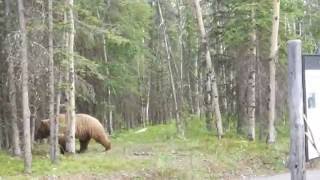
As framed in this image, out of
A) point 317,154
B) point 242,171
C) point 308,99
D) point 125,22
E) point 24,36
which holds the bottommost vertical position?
point 242,171

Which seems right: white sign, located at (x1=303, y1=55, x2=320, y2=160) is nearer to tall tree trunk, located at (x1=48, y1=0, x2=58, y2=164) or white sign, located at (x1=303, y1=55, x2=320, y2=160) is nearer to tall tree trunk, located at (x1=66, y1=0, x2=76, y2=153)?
tall tree trunk, located at (x1=48, y1=0, x2=58, y2=164)

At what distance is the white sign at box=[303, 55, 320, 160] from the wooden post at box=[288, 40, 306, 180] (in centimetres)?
28

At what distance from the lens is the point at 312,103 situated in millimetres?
7785

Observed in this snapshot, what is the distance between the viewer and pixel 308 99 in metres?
7.71

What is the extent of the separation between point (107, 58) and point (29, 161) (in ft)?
78.3

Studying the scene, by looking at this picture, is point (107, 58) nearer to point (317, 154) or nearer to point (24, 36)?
point (24, 36)

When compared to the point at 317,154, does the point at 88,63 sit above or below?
above

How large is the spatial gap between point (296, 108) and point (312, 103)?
23.1 inches

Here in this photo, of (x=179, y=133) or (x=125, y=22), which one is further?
(x=125, y=22)

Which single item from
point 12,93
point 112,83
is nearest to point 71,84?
point 12,93

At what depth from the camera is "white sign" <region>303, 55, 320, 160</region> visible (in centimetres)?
761

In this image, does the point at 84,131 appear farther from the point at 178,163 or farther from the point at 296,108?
the point at 296,108

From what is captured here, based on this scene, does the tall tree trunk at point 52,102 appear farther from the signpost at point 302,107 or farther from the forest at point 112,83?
the signpost at point 302,107

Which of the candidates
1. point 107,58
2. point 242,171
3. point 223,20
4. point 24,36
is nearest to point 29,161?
point 24,36
